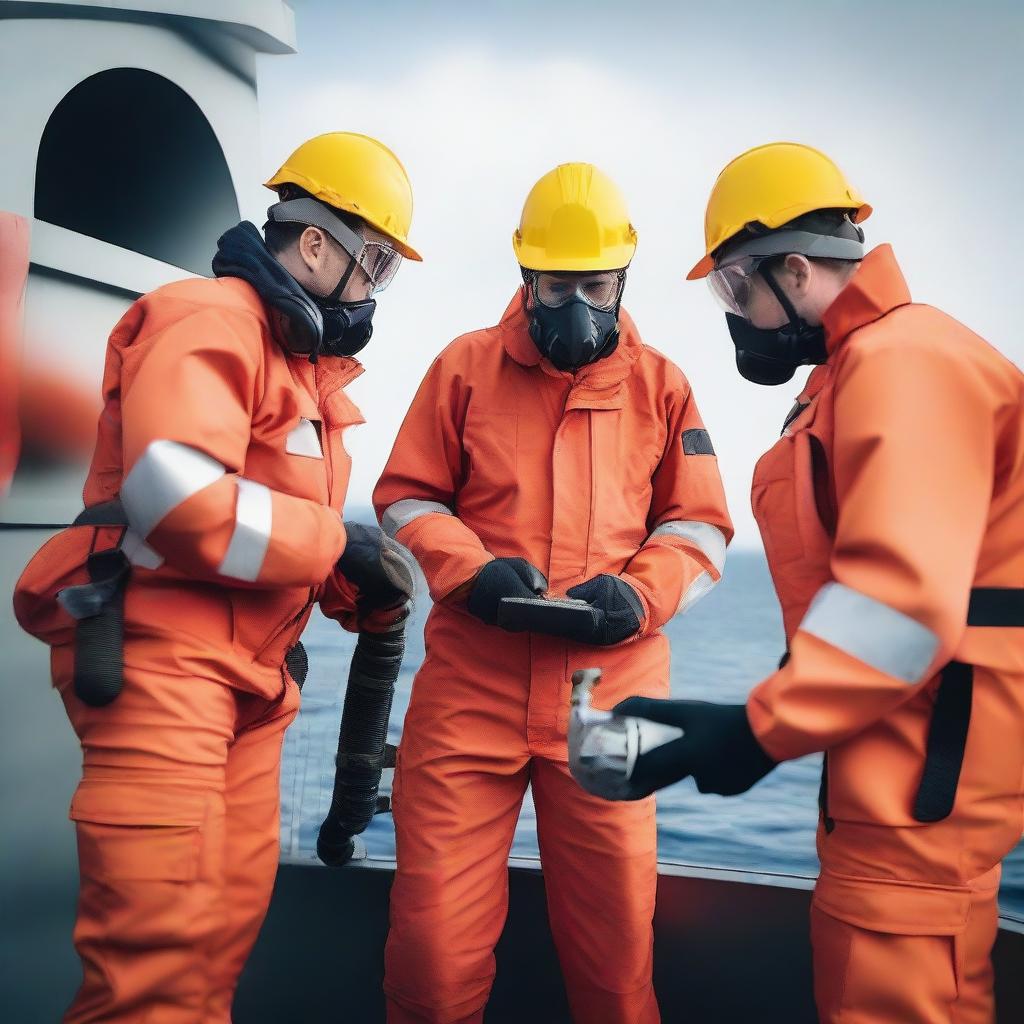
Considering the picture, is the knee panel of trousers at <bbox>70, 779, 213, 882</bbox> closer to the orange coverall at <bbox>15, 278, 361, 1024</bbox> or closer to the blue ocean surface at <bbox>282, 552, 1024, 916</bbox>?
the orange coverall at <bbox>15, 278, 361, 1024</bbox>

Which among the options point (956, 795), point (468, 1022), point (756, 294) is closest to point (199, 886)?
point (468, 1022)

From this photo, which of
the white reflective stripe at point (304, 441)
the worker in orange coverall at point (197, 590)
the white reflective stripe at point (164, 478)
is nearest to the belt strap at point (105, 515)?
the worker in orange coverall at point (197, 590)

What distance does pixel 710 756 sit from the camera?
141 centimetres

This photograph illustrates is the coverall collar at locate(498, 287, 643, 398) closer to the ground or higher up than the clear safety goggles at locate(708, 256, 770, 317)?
closer to the ground

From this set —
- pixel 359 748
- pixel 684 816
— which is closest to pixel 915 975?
pixel 359 748

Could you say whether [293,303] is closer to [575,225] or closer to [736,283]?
[575,225]

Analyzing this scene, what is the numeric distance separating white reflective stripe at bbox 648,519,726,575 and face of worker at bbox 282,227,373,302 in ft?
2.77

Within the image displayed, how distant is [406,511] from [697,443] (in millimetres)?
673

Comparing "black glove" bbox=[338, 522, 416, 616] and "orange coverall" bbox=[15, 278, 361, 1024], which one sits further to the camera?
"black glove" bbox=[338, 522, 416, 616]

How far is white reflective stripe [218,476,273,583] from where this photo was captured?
1.73 m

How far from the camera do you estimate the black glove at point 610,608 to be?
83.0 inches

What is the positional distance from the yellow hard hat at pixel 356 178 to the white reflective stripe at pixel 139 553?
0.80 m

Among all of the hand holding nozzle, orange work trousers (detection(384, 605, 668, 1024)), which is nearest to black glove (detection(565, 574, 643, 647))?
orange work trousers (detection(384, 605, 668, 1024))

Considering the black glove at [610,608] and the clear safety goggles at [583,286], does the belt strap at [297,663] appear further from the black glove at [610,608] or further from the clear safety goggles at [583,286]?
the clear safety goggles at [583,286]
